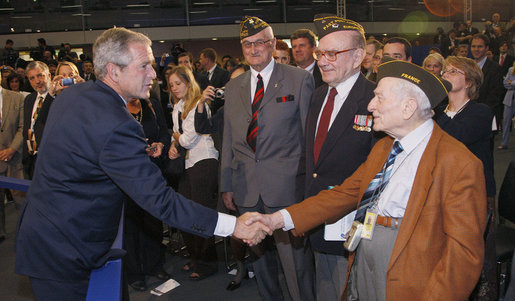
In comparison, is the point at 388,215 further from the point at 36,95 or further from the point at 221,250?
the point at 36,95

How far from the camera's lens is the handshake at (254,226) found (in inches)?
104

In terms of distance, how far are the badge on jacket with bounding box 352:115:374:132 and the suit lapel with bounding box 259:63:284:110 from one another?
822 millimetres

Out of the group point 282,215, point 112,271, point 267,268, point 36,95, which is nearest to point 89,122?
point 112,271

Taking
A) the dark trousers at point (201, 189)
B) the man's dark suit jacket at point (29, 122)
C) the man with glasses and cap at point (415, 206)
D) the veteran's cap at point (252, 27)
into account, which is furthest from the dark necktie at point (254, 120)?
the man's dark suit jacket at point (29, 122)

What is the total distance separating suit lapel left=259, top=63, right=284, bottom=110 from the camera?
327 cm

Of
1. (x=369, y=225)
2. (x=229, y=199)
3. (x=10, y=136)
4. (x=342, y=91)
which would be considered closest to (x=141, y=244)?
(x=229, y=199)

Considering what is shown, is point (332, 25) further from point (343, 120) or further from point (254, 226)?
point (254, 226)

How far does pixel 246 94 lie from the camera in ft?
11.2

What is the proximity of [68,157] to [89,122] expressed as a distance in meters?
0.19

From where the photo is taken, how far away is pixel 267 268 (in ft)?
11.5

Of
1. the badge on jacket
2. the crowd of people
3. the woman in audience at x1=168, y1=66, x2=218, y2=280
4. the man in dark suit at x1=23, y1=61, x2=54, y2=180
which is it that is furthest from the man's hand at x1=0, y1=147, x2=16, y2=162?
the badge on jacket

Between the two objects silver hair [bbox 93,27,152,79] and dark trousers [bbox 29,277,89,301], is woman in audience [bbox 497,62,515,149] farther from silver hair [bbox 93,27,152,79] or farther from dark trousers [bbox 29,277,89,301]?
dark trousers [bbox 29,277,89,301]

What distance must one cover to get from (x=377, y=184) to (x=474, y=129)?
4.67 feet

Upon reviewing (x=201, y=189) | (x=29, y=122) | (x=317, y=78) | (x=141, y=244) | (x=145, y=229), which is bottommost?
(x=141, y=244)
